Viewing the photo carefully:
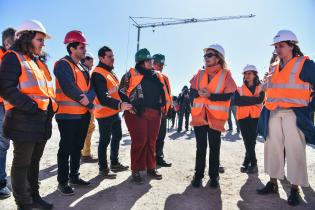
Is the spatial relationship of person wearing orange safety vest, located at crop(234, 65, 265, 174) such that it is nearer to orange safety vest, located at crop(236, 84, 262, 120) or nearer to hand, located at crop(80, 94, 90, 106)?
orange safety vest, located at crop(236, 84, 262, 120)

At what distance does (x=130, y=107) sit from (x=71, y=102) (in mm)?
900

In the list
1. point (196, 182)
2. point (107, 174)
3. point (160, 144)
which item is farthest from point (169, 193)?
point (160, 144)

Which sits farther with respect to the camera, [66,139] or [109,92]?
[109,92]

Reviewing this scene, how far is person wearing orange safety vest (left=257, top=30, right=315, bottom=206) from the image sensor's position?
386cm

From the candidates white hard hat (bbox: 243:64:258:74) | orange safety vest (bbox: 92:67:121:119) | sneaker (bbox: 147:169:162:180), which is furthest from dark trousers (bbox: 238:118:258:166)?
orange safety vest (bbox: 92:67:121:119)

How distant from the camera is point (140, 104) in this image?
15.6ft

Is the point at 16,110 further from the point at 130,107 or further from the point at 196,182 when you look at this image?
the point at 196,182

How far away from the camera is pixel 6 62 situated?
3.04 m

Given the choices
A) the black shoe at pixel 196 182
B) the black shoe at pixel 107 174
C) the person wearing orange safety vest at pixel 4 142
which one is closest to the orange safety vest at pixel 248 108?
the black shoe at pixel 196 182

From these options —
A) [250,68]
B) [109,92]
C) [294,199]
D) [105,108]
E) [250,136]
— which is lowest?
[294,199]

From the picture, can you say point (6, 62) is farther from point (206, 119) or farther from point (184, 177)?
point (184, 177)

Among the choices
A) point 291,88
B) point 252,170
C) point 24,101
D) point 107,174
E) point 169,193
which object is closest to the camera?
point 24,101

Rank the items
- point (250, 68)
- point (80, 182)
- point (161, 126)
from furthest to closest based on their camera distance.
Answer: point (161, 126)
point (250, 68)
point (80, 182)

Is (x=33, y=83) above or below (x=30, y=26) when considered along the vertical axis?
below
